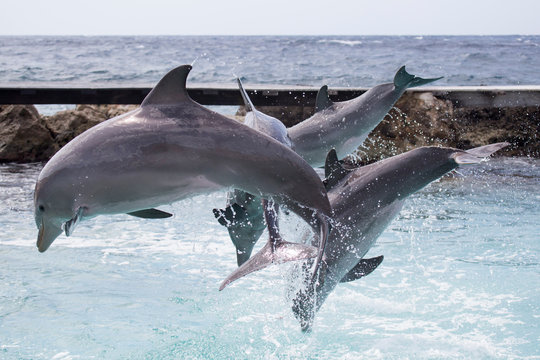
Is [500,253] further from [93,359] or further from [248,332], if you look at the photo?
[93,359]

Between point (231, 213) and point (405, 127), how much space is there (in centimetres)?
781

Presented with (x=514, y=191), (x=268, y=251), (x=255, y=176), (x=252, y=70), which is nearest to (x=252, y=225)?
(x=268, y=251)

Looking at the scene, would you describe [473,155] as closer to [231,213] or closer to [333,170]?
[333,170]

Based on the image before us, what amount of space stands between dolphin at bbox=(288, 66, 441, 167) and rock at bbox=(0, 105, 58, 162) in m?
8.14

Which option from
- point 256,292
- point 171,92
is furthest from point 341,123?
point 171,92

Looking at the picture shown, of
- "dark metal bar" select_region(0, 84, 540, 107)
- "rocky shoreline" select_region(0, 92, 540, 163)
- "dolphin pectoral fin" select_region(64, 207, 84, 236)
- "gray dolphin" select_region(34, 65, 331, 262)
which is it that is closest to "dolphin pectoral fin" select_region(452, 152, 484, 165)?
"gray dolphin" select_region(34, 65, 331, 262)

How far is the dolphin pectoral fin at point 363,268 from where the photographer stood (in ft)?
15.0

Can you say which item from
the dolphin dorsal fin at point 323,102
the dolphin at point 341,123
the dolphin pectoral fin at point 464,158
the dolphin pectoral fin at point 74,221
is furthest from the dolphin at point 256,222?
the dolphin dorsal fin at point 323,102

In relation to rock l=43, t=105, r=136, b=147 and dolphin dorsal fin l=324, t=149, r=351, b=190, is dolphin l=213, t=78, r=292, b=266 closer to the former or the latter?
dolphin dorsal fin l=324, t=149, r=351, b=190

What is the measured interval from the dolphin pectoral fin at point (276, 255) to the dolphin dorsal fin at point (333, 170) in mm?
669

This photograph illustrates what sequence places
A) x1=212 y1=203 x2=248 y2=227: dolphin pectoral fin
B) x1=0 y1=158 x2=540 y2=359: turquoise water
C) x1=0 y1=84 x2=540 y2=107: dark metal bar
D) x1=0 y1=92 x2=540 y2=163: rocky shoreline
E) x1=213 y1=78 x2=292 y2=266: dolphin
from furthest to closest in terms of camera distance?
1. x1=0 y1=92 x2=540 y2=163: rocky shoreline
2. x1=0 y1=84 x2=540 y2=107: dark metal bar
3. x1=0 y1=158 x2=540 y2=359: turquoise water
4. x1=212 y1=203 x2=248 y2=227: dolphin pectoral fin
5. x1=213 y1=78 x2=292 y2=266: dolphin

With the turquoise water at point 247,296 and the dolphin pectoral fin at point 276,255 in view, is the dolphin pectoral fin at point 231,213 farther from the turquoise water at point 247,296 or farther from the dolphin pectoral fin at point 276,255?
the dolphin pectoral fin at point 276,255

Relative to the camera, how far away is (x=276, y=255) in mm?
3855

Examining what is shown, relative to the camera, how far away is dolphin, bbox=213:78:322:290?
3.81 meters
